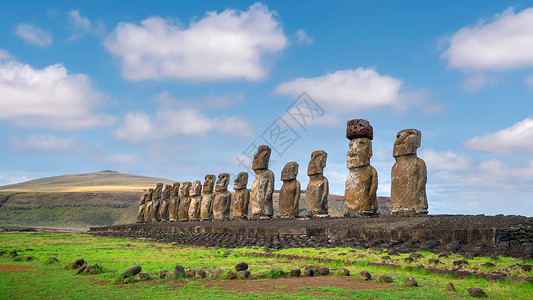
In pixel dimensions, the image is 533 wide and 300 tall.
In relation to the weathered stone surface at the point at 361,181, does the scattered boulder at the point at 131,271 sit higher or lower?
lower

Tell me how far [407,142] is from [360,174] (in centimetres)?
221

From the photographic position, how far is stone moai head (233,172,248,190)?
22.9 meters

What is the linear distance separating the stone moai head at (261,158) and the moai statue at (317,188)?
3736 millimetres

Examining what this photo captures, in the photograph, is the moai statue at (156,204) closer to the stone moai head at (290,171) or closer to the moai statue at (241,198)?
the moai statue at (241,198)

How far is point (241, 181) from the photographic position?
22.9m

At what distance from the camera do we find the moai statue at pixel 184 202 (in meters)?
28.2

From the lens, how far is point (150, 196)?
34.7 meters

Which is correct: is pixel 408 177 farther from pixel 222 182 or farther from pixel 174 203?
pixel 174 203

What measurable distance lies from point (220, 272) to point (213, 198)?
1881cm

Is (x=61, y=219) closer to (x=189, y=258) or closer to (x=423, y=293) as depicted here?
(x=189, y=258)

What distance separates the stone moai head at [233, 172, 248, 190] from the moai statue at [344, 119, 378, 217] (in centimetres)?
821

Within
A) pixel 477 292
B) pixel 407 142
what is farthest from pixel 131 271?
pixel 407 142

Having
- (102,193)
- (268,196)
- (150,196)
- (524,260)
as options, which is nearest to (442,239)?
(524,260)

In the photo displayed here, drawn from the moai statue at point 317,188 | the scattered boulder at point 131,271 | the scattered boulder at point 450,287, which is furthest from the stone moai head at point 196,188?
the scattered boulder at point 450,287
